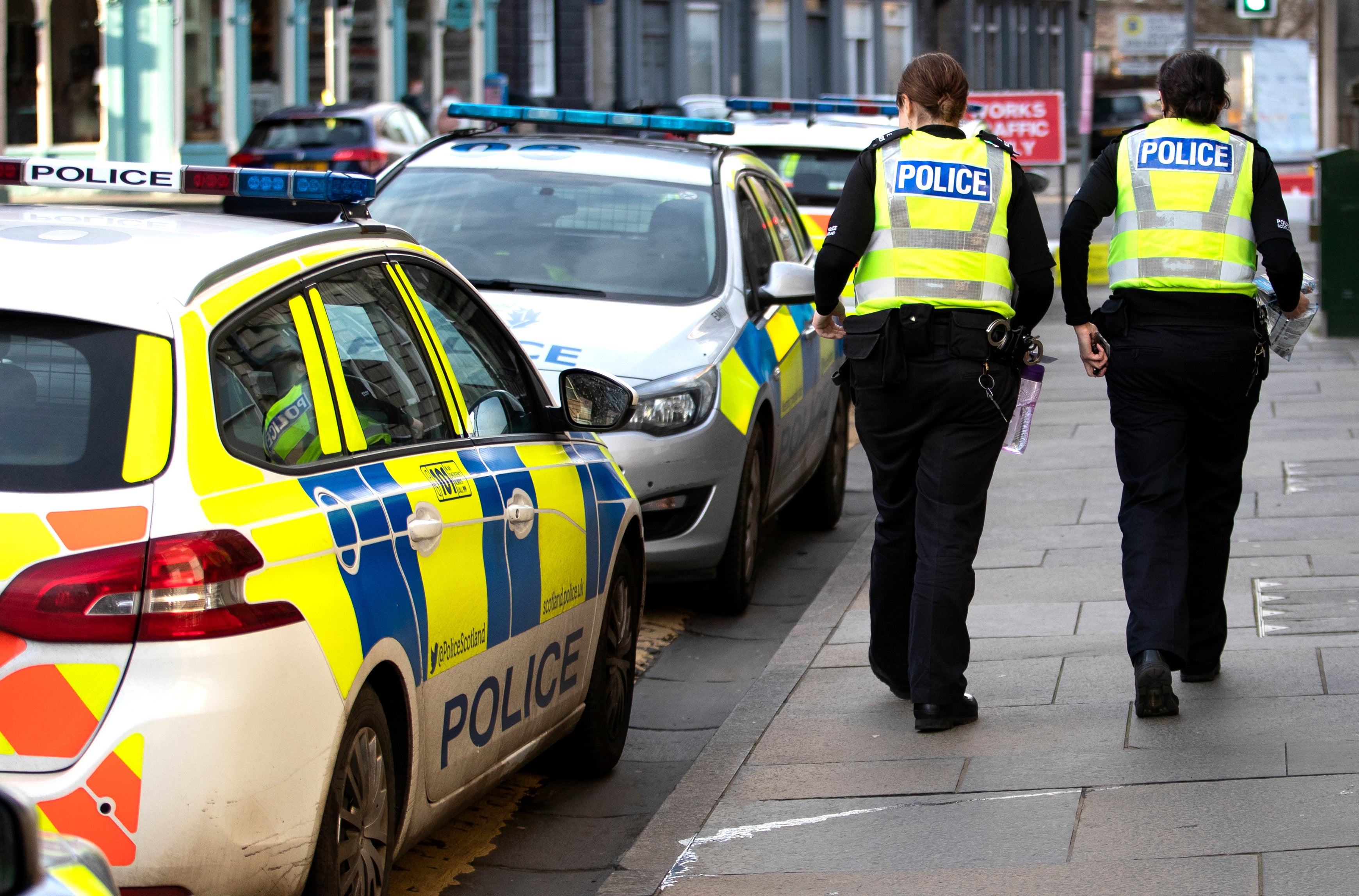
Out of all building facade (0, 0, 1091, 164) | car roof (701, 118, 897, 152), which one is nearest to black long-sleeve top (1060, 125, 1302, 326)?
car roof (701, 118, 897, 152)

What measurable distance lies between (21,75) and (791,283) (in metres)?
23.6

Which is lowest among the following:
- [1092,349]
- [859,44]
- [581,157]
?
[1092,349]

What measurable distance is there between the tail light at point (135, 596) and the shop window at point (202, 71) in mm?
28591

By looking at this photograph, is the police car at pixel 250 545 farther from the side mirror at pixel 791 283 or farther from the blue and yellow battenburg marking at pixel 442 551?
the side mirror at pixel 791 283

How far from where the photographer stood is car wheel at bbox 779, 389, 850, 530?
9.09m

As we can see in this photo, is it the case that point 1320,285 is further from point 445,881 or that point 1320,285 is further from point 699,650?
point 445,881

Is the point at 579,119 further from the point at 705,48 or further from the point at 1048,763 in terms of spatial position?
the point at 705,48

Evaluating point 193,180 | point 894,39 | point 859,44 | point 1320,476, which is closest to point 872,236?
point 193,180

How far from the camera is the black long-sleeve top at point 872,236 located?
5301mm

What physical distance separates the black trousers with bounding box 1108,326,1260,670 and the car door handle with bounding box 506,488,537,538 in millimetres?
1835

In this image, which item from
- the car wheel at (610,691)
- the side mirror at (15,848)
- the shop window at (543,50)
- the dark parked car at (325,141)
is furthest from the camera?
the shop window at (543,50)

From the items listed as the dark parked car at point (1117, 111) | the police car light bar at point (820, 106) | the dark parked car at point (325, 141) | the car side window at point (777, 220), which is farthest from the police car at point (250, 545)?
the dark parked car at point (1117, 111)

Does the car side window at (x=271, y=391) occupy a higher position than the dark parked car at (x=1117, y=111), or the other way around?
the dark parked car at (x=1117, y=111)

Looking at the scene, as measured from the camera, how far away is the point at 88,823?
308 cm
